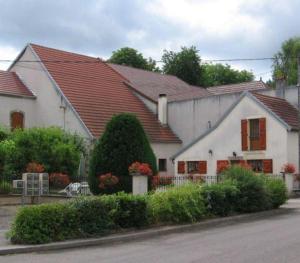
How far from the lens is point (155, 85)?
2012 inches

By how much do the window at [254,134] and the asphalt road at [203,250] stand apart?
19729 millimetres

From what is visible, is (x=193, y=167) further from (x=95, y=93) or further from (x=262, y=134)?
(x=95, y=93)

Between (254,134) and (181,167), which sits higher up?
(254,134)

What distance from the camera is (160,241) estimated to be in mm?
13836

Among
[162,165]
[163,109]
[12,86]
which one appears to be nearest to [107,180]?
[162,165]

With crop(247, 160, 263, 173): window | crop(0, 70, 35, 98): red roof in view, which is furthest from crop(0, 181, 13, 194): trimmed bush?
crop(247, 160, 263, 173): window

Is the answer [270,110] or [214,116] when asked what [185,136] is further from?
[270,110]

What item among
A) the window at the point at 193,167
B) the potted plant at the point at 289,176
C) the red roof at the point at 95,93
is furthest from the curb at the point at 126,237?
the red roof at the point at 95,93

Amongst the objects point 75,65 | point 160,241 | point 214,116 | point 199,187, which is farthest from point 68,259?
point 75,65

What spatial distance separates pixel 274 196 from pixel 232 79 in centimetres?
5619

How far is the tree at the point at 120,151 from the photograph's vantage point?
21812mm

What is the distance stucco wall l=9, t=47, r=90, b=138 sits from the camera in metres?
40.4

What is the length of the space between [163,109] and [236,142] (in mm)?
10223

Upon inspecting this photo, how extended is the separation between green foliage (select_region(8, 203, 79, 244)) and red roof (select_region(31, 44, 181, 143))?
24.7 m
